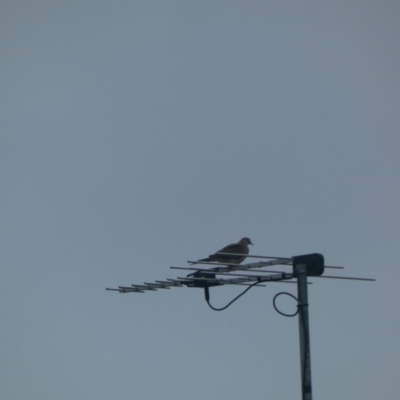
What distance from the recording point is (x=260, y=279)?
5.91m

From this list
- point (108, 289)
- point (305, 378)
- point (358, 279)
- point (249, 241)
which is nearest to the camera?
point (305, 378)

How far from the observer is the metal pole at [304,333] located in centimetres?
542

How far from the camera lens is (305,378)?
5426mm

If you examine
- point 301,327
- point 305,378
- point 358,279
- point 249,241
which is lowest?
point 305,378

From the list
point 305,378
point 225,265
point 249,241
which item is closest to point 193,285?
point 225,265

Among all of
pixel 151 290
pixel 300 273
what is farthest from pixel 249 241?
pixel 300 273

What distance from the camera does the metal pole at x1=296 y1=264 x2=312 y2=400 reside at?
542 cm

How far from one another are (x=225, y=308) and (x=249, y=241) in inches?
200

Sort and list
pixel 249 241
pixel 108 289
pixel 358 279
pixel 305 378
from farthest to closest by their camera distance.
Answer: pixel 249 241 < pixel 108 289 < pixel 358 279 < pixel 305 378

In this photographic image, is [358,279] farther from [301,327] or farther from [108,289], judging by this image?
[108,289]

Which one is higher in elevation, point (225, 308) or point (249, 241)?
point (249, 241)

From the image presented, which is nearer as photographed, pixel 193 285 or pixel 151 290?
pixel 193 285

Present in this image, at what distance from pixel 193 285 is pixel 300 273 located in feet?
3.39

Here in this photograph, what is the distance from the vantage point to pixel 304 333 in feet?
18.1
